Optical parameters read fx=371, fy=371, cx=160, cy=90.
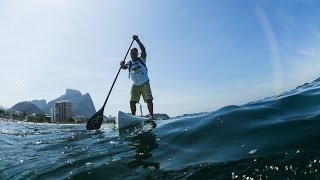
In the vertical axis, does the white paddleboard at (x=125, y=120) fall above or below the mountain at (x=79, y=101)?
below

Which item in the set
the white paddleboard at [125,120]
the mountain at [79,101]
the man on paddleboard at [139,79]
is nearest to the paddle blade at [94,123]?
the man on paddleboard at [139,79]

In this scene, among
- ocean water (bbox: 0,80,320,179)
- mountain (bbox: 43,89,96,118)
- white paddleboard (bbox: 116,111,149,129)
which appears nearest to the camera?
ocean water (bbox: 0,80,320,179)

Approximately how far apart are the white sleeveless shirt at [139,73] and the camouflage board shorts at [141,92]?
144 millimetres

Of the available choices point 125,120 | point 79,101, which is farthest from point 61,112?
point 79,101

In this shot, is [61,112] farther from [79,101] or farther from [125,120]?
[79,101]

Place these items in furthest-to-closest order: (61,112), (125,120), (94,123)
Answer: (61,112) → (94,123) → (125,120)

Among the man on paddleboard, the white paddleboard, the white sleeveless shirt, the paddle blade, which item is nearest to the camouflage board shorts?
the man on paddleboard

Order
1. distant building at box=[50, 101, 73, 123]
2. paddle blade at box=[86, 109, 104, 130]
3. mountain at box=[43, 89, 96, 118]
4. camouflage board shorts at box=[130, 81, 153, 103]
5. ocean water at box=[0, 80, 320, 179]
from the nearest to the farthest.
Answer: ocean water at box=[0, 80, 320, 179] → paddle blade at box=[86, 109, 104, 130] → camouflage board shorts at box=[130, 81, 153, 103] → distant building at box=[50, 101, 73, 123] → mountain at box=[43, 89, 96, 118]

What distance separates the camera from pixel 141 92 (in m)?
13.0

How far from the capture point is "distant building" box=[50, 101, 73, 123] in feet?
121

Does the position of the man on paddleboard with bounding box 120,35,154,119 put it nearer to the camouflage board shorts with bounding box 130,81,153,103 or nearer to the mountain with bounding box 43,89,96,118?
the camouflage board shorts with bounding box 130,81,153,103

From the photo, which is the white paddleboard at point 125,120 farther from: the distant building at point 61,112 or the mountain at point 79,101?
the mountain at point 79,101

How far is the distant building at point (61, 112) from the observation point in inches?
1451

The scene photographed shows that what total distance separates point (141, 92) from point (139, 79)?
0.46 metres
